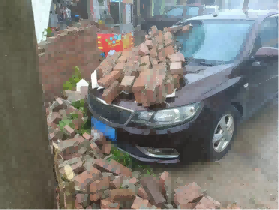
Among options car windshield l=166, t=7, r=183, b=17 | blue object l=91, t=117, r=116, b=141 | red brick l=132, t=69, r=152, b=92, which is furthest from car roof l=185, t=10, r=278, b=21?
blue object l=91, t=117, r=116, b=141

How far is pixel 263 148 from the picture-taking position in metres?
2.38

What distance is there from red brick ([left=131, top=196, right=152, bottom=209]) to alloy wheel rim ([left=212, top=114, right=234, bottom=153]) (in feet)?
2.93

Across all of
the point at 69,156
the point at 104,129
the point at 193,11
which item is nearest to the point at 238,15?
the point at 193,11

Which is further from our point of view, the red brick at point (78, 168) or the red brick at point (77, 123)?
the red brick at point (77, 123)

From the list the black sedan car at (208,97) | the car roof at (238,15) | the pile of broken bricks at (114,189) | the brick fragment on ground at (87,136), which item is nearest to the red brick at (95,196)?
the pile of broken bricks at (114,189)

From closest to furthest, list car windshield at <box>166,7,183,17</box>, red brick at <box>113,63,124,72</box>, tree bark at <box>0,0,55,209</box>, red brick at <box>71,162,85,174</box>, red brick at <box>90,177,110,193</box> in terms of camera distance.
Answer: tree bark at <box>0,0,55,209</box>
red brick at <box>90,177,110,193</box>
red brick at <box>71,162,85,174</box>
car windshield at <box>166,7,183,17</box>
red brick at <box>113,63,124,72</box>

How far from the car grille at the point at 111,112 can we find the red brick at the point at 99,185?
52cm

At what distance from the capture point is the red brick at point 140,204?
1479mm

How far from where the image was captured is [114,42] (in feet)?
6.33

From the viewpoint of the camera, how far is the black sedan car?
176 cm

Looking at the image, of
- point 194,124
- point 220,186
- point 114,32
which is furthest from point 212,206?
point 114,32

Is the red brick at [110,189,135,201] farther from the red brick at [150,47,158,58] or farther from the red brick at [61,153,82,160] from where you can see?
the red brick at [150,47,158,58]

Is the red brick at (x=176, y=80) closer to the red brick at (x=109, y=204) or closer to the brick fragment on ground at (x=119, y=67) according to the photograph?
the brick fragment on ground at (x=119, y=67)

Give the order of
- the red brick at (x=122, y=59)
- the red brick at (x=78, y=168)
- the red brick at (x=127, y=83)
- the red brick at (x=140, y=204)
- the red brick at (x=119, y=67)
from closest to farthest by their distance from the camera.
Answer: the red brick at (x=140, y=204) → the red brick at (x=78, y=168) → the red brick at (x=127, y=83) → the red brick at (x=119, y=67) → the red brick at (x=122, y=59)
